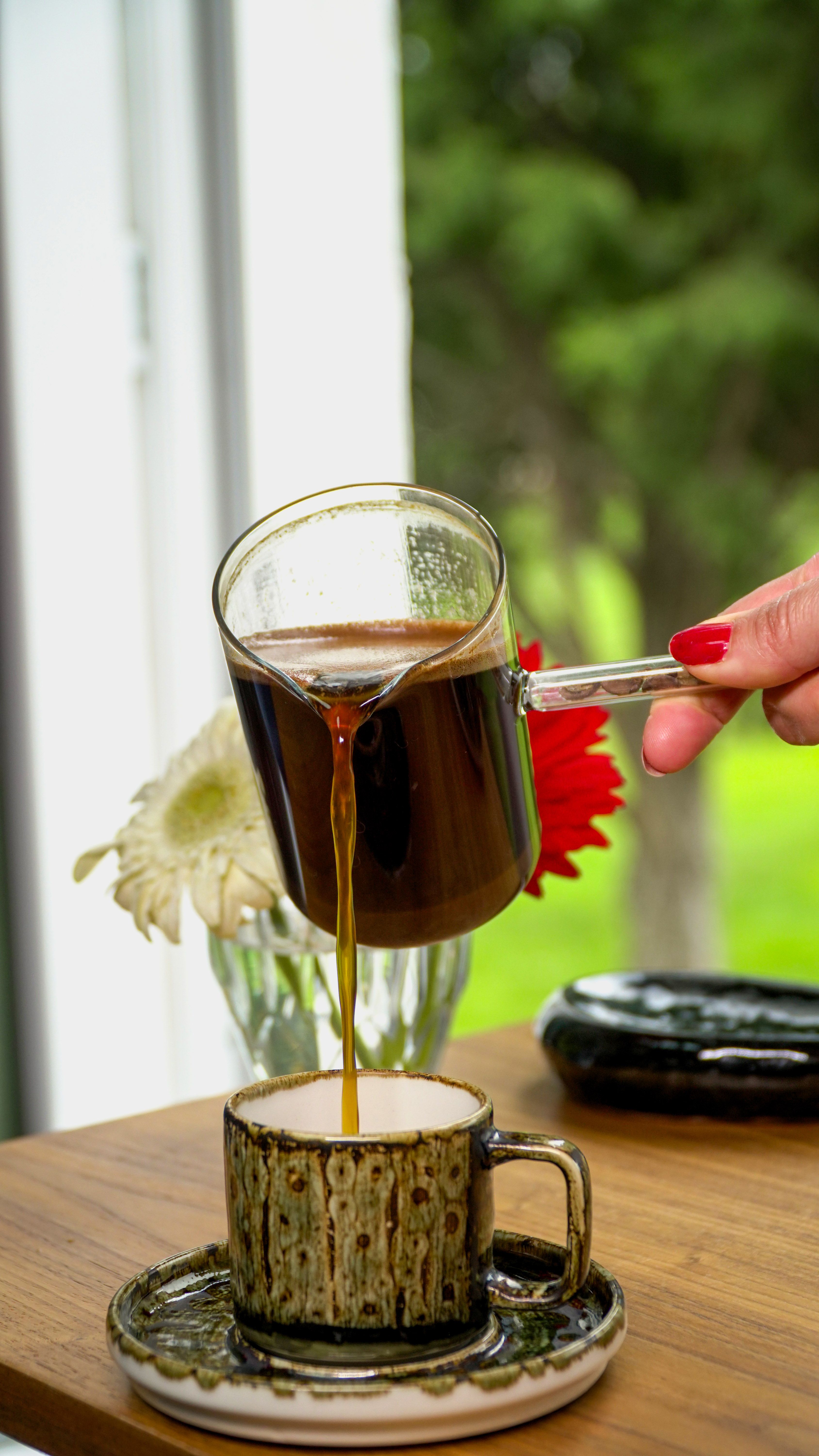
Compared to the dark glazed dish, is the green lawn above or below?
below

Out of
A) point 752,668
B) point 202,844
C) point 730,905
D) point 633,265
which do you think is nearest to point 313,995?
point 202,844

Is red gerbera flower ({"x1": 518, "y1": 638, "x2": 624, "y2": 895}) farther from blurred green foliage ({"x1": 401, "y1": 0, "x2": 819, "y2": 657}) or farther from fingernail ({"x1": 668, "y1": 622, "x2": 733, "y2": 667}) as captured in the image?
blurred green foliage ({"x1": 401, "y1": 0, "x2": 819, "y2": 657})

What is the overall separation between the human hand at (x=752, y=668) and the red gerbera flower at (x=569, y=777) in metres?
0.03

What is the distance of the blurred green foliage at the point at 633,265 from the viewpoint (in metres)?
3.29

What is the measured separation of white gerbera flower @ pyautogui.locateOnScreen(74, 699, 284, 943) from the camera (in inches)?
31.9

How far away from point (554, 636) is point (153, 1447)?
3754 millimetres

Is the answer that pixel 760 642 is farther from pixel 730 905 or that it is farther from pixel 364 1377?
pixel 730 905

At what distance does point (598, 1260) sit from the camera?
0.66 meters

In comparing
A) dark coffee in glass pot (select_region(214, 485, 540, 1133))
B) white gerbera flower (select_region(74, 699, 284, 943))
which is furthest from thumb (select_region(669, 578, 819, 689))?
white gerbera flower (select_region(74, 699, 284, 943))

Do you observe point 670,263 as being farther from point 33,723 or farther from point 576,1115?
Result: point 576,1115

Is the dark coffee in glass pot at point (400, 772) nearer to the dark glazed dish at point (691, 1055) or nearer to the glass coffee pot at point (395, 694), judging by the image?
the glass coffee pot at point (395, 694)

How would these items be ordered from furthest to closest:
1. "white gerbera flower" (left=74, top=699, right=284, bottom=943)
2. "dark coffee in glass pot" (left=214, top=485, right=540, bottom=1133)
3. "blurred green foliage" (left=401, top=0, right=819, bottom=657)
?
"blurred green foliage" (left=401, top=0, right=819, bottom=657) < "white gerbera flower" (left=74, top=699, right=284, bottom=943) < "dark coffee in glass pot" (left=214, top=485, right=540, bottom=1133)

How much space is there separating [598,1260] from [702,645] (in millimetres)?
293

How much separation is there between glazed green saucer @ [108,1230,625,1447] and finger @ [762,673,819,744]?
371 mm
